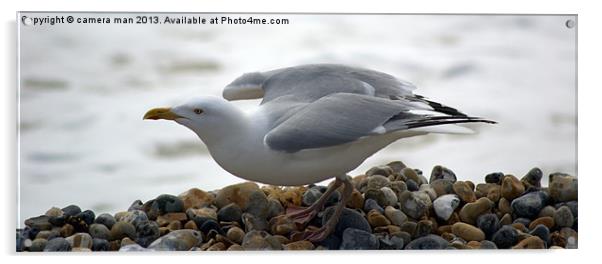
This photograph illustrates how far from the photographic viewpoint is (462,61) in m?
2.34

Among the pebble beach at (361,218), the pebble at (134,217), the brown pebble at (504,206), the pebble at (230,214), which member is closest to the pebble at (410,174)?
the pebble beach at (361,218)

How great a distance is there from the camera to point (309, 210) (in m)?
2.29

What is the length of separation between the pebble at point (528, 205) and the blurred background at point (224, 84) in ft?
0.23

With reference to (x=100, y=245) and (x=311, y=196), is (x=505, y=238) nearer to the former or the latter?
(x=311, y=196)

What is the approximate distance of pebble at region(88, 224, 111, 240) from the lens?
2.24 metres

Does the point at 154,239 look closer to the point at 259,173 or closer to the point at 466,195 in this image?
the point at 259,173

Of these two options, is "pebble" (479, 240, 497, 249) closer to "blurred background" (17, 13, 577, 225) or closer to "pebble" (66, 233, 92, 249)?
"blurred background" (17, 13, 577, 225)

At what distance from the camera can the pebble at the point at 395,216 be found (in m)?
2.29

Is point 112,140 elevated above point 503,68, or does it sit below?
below

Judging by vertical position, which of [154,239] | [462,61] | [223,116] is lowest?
[154,239]

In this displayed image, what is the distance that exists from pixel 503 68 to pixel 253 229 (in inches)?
29.7

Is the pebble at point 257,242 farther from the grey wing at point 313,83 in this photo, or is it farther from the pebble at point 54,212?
the pebble at point 54,212

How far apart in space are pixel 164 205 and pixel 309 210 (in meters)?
0.36
